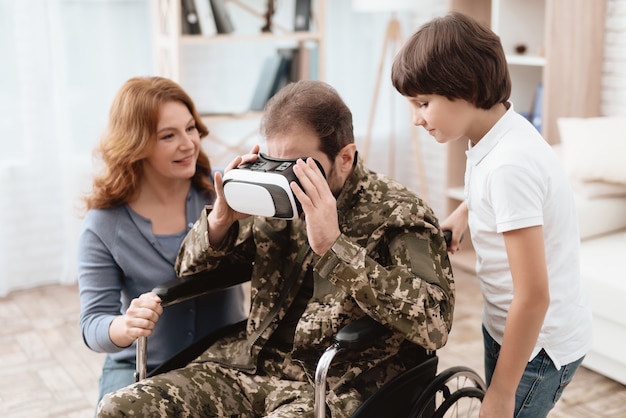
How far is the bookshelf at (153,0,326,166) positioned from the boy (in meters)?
2.30

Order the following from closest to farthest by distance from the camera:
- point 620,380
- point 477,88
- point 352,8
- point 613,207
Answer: point 477,88
point 620,380
point 613,207
point 352,8

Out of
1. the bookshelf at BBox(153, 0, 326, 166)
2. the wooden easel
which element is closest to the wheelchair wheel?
the bookshelf at BBox(153, 0, 326, 166)

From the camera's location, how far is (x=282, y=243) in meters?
1.75

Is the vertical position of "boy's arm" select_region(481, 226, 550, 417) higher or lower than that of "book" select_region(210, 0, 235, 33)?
lower

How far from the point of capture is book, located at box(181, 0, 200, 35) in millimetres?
3555

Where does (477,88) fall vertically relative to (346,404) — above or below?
above

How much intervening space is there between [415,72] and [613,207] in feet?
5.97

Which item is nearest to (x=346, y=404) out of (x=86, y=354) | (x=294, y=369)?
(x=294, y=369)

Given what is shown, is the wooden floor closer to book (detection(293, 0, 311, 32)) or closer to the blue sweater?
the blue sweater

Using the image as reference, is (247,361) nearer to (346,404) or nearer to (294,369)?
(294,369)

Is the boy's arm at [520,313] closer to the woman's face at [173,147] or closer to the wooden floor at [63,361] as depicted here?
the woman's face at [173,147]

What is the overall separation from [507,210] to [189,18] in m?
2.50

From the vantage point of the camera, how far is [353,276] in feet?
4.77

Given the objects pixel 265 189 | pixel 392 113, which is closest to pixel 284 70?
pixel 392 113
